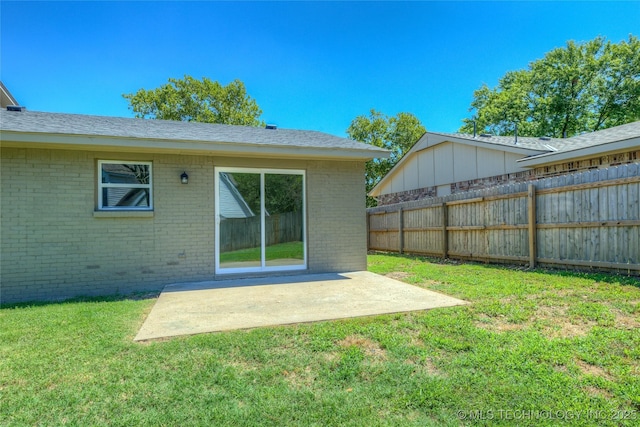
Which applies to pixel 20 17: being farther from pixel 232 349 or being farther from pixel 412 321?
pixel 412 321

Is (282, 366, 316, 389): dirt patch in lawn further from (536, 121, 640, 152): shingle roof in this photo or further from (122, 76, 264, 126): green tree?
(122, 76, 264, 126): green tree

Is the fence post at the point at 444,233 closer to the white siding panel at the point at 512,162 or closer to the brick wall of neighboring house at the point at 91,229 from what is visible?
the white siding panel at the point at 512,162

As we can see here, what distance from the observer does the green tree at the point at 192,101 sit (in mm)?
23906

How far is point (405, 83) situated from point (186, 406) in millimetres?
22081

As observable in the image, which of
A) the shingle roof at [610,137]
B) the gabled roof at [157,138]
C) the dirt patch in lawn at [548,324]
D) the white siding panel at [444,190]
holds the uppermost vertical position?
the shingle roof at [610,137]

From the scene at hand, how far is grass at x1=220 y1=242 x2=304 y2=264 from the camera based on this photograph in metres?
7.38

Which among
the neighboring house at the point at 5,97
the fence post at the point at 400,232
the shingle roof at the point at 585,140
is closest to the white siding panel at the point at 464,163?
the shingle roof at the point at 585,140

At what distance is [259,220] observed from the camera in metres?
7.58

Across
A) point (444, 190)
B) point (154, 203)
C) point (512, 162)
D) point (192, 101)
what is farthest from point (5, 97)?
point (512, 162)

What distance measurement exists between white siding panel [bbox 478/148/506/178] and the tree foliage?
13535 millimetres

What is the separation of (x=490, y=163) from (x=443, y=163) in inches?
99.7

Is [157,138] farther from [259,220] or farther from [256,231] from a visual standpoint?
[256,231]

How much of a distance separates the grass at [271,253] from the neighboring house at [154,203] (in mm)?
23

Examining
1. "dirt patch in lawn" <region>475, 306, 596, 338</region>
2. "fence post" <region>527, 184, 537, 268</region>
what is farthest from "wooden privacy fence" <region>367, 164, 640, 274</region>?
"dirt patch in lawn" <region>475, 306, 596, 338</region>
